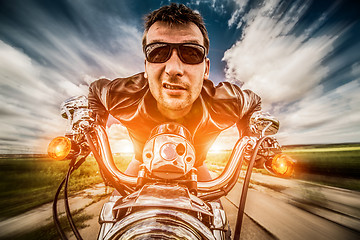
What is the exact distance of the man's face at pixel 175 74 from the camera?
133cm

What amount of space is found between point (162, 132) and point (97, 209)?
430 cm

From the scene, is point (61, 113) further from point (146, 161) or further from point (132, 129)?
point (132, 129)

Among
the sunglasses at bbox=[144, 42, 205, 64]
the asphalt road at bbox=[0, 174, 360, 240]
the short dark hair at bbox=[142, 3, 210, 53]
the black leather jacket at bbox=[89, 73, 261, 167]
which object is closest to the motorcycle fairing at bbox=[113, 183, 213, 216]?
the sunglasses at bbox=[144, 42, 205, 64]

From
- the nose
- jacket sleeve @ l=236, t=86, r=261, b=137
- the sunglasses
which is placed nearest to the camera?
the nose

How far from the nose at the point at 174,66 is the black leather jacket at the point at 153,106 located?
0.76 meters

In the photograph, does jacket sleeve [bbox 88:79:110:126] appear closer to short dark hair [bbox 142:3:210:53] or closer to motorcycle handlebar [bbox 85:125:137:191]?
short dark hair [bbox 142:3:210:53]

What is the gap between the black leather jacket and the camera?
81.4 inches

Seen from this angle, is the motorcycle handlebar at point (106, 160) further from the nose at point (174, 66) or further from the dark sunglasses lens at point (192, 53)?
the dark sunglasses lens at point (192, 53)

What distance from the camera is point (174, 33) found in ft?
5.05

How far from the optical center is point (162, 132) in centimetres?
91

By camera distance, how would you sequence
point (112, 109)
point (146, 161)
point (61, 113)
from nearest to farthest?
point (146, 161) < point (61, 113) < point (112, 109)

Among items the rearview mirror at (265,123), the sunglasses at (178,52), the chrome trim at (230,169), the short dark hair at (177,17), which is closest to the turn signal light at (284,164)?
the chrome trim at (230,169)

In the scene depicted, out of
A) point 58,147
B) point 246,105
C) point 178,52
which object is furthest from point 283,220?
point 58,147

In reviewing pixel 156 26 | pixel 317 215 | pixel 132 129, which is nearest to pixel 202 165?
pixel 132 129
